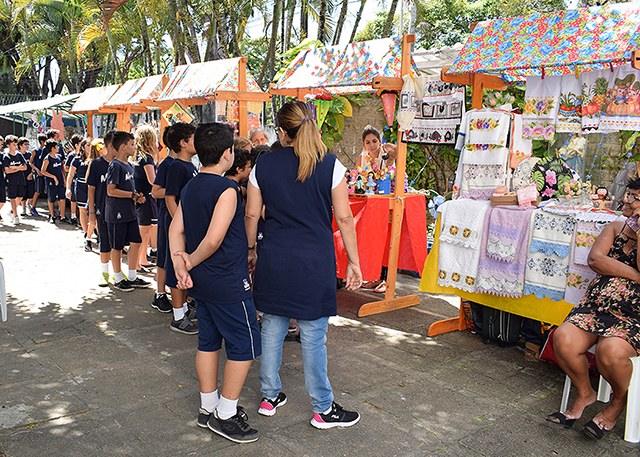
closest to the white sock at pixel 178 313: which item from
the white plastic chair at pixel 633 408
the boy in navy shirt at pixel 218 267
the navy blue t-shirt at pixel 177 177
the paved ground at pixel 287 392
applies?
the paved ground at pixel 287 392

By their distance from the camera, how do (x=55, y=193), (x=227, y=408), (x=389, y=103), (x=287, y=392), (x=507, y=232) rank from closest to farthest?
(x=227, y=408) < (x=287, y=392) < (x=507, y=232) < (x=389, y=103) < (x=55, y=193)

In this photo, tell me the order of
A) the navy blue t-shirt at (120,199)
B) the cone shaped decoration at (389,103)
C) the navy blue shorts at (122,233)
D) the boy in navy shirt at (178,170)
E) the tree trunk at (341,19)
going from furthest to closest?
the tree trunk at (341,19) < the navy blue shorts at (122,233) < the navy blue t-shirt at (120,199) < the cone shaped decoration at (389,103) < the boy in navy shirt at (178,170)

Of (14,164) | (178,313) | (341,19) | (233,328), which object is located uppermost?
(341,19)

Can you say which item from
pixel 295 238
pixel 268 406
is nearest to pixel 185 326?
pixel 268 406

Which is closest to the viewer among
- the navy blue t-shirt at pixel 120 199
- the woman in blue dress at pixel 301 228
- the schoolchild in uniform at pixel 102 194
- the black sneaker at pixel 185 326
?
the woman in blue dress at pixel 301 228

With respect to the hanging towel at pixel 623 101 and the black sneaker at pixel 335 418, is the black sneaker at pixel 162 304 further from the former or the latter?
the hanging towel at pixel 623 101

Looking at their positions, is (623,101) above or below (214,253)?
above

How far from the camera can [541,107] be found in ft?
14.9

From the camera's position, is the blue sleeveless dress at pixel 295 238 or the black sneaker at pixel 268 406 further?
the black sneaker at pixel 268 406

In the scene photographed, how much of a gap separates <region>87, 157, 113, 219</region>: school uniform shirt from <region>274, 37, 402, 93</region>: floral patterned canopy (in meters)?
2.11

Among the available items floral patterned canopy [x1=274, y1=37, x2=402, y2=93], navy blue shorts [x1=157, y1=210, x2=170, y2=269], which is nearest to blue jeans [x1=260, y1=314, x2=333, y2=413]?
navy blue shorts [x1=157, y1=210, x2=170, y2=269]

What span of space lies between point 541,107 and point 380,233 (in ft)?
5.92

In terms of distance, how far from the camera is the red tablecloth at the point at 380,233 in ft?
18.0

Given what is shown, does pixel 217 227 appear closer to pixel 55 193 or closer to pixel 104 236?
pixel 104 236
